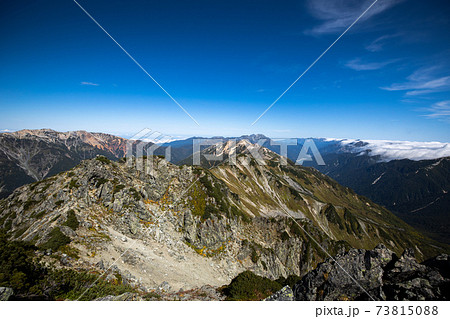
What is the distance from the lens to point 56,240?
24953mm

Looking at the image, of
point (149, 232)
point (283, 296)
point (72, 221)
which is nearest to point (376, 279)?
point (283, 296)

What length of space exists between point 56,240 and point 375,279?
1347 inches

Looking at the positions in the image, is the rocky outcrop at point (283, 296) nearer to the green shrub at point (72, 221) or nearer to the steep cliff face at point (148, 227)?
the steep cliff face at point (148, 227)

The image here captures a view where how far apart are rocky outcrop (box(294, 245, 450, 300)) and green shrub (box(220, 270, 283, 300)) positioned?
5807mm

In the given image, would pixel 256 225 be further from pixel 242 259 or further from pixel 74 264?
pixel 74 264

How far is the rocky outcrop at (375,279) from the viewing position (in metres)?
10.6

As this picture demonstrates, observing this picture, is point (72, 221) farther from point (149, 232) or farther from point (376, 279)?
point (376, 279)

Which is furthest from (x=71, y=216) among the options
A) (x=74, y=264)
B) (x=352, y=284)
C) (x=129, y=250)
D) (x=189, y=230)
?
(x=352, y=284)

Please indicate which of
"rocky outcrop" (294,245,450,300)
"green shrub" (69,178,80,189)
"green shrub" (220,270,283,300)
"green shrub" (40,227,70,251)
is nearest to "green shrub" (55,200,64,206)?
"green shrub" (69,178,80,189)

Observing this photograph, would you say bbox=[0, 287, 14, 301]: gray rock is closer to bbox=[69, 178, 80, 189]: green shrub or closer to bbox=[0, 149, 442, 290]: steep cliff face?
bbox=[0, 149, 442, 290]: steep cliff face

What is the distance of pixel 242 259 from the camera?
50.5 meters

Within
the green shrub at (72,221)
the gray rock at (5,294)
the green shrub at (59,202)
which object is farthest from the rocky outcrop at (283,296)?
the green shrub at (59,202)

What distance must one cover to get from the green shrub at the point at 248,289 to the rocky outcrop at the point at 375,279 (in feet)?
19.1

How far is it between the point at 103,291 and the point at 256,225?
197ft
